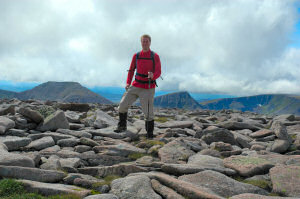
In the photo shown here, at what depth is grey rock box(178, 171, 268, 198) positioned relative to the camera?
5.50 m

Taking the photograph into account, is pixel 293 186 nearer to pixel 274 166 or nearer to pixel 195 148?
pixel 274 166

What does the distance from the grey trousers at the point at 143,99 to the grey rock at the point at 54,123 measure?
3.25m

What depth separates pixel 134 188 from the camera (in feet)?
17.2

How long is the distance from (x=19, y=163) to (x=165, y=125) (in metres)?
12.1

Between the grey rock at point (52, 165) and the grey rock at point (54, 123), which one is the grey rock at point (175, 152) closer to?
the grey rock at point (52, 165)

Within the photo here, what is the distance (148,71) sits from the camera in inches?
494

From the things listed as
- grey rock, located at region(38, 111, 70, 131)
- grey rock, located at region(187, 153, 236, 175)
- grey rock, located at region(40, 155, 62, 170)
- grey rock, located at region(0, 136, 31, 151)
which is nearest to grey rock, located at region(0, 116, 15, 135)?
grey rock, located at region(38, 111, 70, 131)

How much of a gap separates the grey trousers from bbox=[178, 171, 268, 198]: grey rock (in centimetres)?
673

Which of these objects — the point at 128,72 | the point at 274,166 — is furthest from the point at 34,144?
the point at 274,166

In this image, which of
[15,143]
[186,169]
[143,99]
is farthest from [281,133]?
[15,143]

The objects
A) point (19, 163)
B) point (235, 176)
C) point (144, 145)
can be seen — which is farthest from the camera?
point (144, 145)

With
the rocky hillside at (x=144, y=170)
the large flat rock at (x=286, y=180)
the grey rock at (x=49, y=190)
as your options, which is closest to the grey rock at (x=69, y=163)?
the rocky hillside at (x=144, y=170)

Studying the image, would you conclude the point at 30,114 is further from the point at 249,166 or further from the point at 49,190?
the point at 249,166

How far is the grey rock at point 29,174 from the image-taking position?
17.8 ft
